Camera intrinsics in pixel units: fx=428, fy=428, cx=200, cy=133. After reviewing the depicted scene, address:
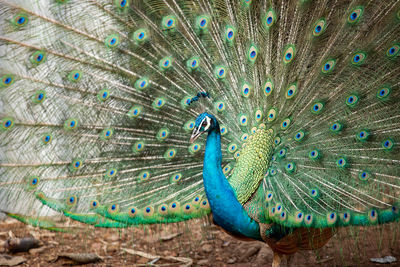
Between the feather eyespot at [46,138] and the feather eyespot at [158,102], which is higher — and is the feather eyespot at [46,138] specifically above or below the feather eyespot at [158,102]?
below

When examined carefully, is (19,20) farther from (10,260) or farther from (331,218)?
(10,260)

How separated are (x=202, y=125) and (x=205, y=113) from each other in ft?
0.27

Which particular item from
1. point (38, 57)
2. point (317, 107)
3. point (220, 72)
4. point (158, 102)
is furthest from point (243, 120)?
point (38, 57)

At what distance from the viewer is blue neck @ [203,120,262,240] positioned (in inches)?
96.8

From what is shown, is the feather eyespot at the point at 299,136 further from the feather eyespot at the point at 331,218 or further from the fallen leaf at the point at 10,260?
the fallen leaf at the point at 10,260

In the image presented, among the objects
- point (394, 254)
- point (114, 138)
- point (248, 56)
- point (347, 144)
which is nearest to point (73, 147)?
point (114, 138)

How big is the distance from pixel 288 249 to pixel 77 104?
162 centimetres

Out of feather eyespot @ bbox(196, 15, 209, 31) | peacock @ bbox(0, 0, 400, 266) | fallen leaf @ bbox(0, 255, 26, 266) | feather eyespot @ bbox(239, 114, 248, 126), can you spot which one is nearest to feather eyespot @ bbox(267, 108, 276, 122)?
peacock @ bbox(0, 0, 400, 266)

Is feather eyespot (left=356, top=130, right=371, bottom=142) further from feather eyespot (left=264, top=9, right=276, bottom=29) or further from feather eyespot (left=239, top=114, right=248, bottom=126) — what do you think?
feather eyespot (left=264, top=9, right=276, bottom=29)

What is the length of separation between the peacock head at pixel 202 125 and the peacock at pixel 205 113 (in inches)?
0.5

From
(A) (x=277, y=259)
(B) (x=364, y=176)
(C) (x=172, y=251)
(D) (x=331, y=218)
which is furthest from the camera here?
(C) (x=172, y=251)

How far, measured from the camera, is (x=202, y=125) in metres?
2.32

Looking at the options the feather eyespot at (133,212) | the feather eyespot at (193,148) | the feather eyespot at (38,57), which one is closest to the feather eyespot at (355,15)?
the feather eyespot at (193,148)

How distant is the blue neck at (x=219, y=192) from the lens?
8.07 feet
